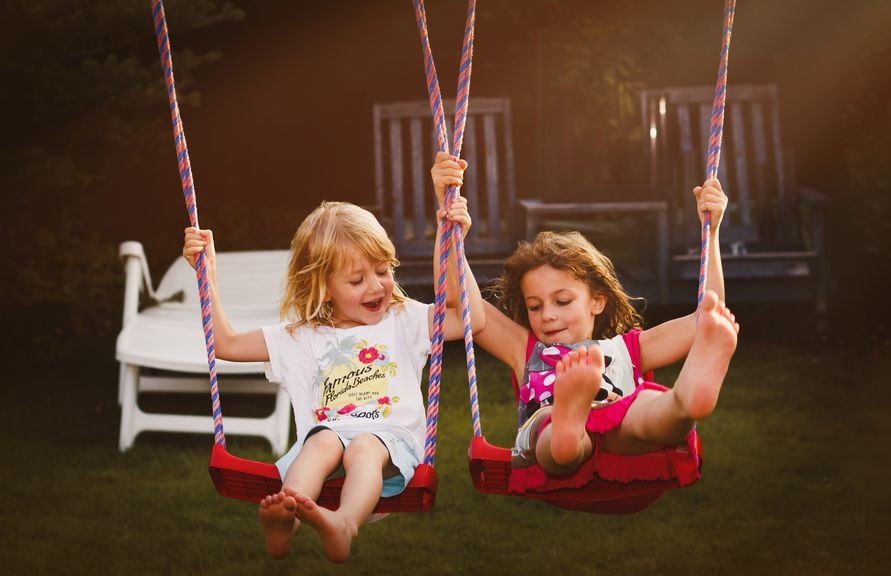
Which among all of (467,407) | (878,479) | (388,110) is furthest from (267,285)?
(878,479)

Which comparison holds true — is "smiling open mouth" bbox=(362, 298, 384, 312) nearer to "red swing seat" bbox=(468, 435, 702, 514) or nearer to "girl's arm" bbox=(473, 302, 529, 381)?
"girl's arm" bbox=(473, 302, 529, 381)

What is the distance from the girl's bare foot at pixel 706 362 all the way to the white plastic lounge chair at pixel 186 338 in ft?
7.39

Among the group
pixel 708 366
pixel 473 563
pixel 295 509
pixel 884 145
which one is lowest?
pixel 473 563

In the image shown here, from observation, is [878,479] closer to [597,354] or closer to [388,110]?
[597,354]

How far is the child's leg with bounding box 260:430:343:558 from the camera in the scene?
208 centimetres

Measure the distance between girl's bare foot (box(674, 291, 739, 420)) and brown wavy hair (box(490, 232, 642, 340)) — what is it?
443mm

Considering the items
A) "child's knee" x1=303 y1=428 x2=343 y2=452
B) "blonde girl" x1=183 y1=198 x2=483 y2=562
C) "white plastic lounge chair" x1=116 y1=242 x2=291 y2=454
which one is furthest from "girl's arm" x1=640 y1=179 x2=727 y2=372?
"white plastic lounge chair" x1=116 y1=242 x2=291 y2=454

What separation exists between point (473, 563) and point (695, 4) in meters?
4.52

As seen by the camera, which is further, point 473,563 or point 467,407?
point 467,407

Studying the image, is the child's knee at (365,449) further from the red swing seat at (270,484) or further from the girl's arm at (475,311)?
the girl's arm at (475,311)

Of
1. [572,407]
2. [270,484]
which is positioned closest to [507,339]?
[572,407]

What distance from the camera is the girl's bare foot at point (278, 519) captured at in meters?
2.07

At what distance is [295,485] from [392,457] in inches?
9.1

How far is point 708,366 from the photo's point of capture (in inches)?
80.0
